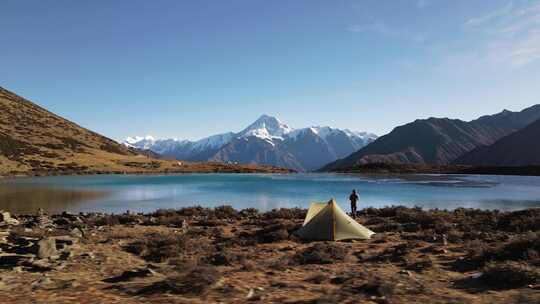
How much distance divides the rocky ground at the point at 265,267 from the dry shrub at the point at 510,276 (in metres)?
0.03

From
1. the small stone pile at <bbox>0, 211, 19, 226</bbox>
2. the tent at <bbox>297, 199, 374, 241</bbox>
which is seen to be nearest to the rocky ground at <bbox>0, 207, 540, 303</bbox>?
the tent at <bbox>297, 199, 374, 241</bbox>

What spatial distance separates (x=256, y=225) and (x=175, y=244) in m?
10.6

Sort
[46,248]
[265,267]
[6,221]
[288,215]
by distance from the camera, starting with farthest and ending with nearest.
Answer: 1. [288,215]
2. [6,221]
3. [46,248]
4. [265,267]

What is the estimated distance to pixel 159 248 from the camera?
724 inches

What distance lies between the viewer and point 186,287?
11969mm

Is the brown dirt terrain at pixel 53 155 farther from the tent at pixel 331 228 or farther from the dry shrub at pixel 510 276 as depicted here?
the dry shrub at pixel 510 276

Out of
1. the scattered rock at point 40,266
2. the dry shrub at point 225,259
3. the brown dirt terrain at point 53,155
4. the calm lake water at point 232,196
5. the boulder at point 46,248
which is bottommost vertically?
the calm lake water at point 232,196

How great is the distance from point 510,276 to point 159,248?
13.3 meters

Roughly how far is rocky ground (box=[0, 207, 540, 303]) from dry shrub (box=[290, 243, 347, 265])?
0.20 ft

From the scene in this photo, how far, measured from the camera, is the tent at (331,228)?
72.6 feet

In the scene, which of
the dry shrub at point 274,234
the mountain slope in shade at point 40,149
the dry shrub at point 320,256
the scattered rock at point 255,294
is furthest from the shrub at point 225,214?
the mountain slope in shade at point 40,149

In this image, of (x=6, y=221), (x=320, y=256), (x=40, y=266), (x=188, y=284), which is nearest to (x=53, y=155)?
(x=6, y=221)

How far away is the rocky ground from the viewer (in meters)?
11.6

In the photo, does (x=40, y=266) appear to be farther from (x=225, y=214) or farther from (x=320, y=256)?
(x=225, y=214)
